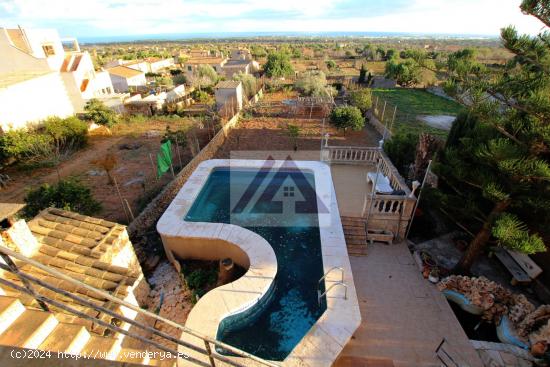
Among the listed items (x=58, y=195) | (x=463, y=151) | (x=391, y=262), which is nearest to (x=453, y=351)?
(x=391, y=262)

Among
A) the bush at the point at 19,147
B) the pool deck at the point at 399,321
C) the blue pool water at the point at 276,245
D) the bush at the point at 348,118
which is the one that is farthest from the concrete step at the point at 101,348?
the bush at the point at 348,118

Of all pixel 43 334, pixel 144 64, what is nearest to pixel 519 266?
pixel 43 334

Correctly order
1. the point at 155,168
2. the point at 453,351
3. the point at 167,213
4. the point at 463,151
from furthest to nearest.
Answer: the point at 155,168, the point at 167,213, the point at 463,151, the point at 453,351

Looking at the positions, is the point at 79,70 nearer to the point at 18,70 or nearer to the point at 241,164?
the point at 18,70

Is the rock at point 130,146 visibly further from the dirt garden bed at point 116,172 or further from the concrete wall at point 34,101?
the concrete wall at point 34,101

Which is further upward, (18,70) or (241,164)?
(18,70)

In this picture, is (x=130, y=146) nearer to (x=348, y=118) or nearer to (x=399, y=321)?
(x=348, y=118)
